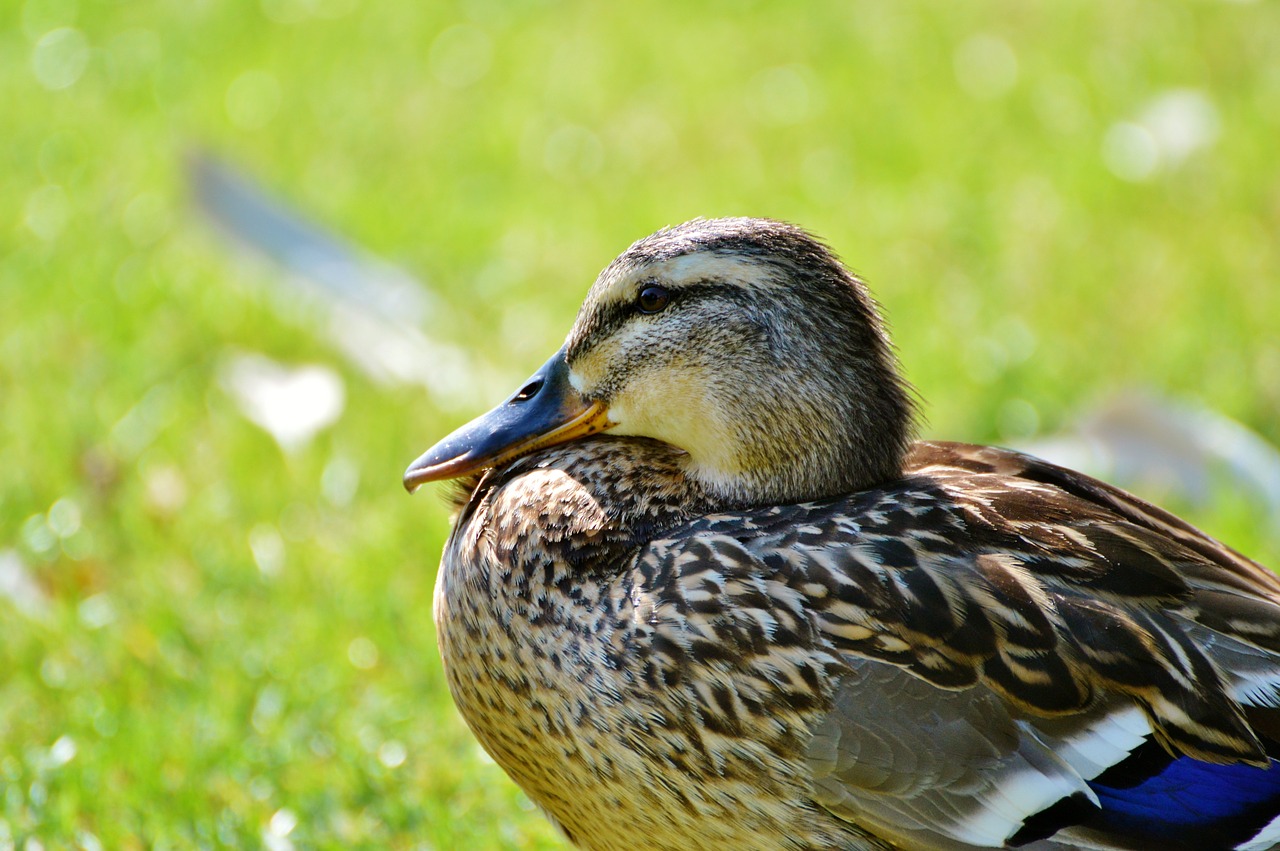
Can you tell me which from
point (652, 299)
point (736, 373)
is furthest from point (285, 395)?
point (736, 373)

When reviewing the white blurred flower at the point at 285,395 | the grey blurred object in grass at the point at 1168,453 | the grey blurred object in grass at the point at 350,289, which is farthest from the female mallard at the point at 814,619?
the grey blurred object in grass at the point at 350,289

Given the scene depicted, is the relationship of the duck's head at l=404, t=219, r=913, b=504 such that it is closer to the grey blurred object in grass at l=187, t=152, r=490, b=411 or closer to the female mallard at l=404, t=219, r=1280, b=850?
the female mallard at l=404, t=219, r=1280, b=850

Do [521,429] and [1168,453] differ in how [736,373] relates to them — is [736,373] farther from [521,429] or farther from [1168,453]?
[1168,453]

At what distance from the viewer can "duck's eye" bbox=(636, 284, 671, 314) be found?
2748mm

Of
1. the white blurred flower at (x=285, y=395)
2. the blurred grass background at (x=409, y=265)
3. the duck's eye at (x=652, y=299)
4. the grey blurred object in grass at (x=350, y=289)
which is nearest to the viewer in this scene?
the duck's eye at (x=652, y=299)

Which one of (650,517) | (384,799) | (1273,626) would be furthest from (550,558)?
(1273,626)

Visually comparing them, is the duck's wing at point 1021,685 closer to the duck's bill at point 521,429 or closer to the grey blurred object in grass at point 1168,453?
the duck's bill at point 521,429

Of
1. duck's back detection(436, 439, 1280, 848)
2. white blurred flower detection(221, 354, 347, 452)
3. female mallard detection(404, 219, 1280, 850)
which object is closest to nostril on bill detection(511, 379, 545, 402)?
female mallard detection(404, 219, 1280, 850)

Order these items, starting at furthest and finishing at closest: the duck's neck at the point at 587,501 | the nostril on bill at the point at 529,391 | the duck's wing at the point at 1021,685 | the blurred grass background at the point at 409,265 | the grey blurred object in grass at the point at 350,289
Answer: the grey blurred object in grass at the point at 350,289 < the blurred grass background at the point at 409,265 < the nostril on bill at the point at 529,391 < the duck's neck at the point at 587,501 < the duck's wing at the point at 1021,685

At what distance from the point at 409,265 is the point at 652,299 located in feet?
9.40

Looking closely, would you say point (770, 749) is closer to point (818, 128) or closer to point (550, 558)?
point (550, 558)

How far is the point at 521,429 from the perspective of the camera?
283 centimetres

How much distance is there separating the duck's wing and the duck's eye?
1.64 ft

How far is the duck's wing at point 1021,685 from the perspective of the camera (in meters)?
2.34
